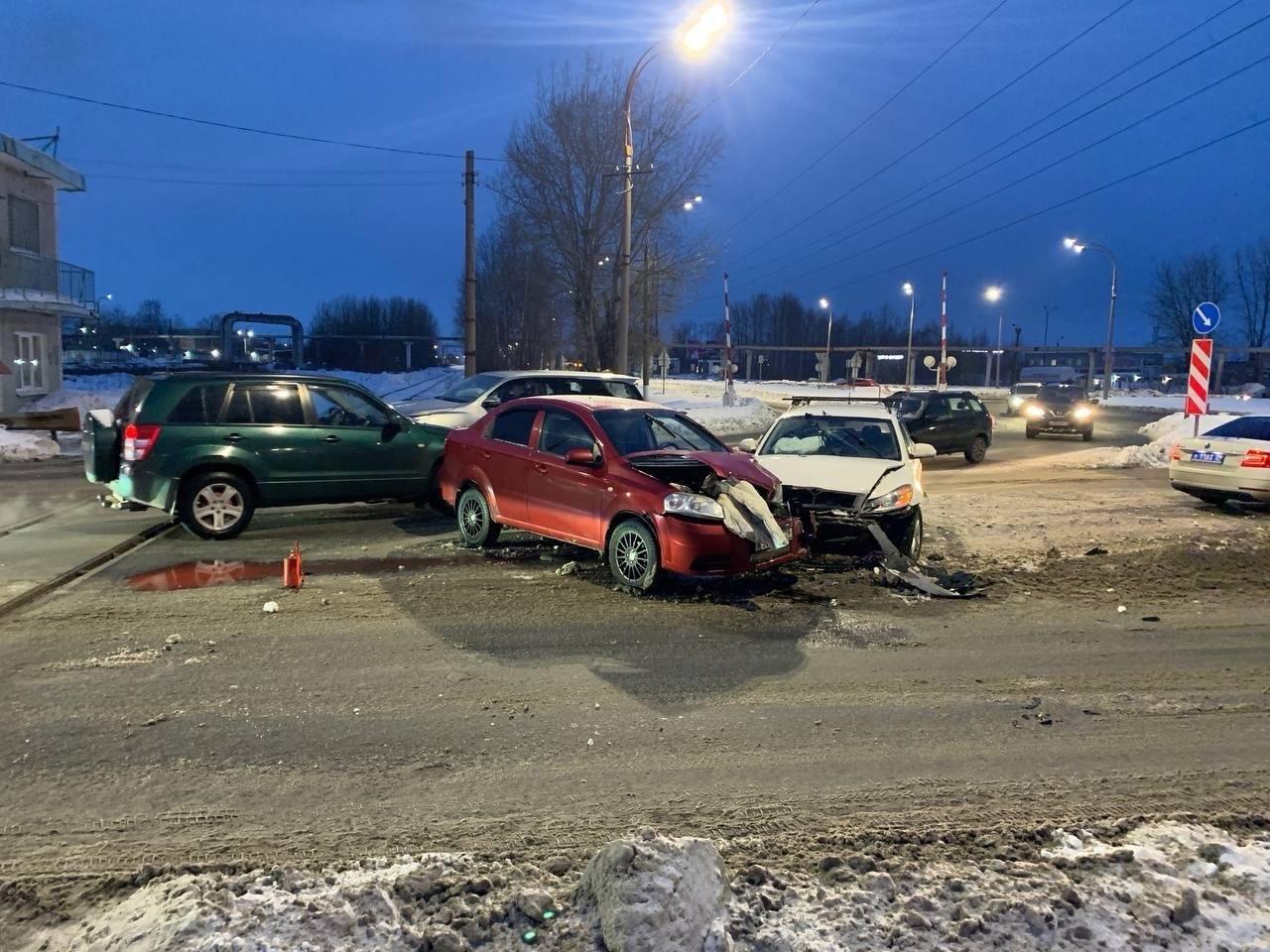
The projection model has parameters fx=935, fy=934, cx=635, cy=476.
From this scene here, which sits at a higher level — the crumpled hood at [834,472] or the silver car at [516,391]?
the silver car at [516,391]

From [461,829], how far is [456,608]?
3.64 meters

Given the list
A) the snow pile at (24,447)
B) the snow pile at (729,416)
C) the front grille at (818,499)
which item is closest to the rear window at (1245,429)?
the front grille at (818,499)

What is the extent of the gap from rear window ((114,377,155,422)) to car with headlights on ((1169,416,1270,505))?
13616 mm

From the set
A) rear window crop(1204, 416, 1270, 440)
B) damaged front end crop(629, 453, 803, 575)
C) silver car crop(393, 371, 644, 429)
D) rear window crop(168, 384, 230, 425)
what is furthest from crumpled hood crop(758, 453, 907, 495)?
rear window crop(1204, 416, 1270, 440)

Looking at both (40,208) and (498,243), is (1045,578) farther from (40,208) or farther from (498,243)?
(498,243)

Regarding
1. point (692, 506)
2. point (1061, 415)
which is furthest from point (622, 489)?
point (1061, 415)

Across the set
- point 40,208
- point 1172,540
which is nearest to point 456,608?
point 1172,540

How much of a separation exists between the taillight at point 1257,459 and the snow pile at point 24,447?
21.5m

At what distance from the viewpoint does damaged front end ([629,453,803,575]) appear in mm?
7562

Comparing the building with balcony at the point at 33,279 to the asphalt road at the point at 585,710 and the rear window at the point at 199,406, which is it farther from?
the asphalt road at the point at 585,710

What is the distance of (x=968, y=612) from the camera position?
7715 millimetres

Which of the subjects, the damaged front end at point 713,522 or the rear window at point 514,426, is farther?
the rear window at point 514,426

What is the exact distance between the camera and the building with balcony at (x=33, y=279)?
27.7 metres

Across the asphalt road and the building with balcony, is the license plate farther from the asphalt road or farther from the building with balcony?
the building with balcony
